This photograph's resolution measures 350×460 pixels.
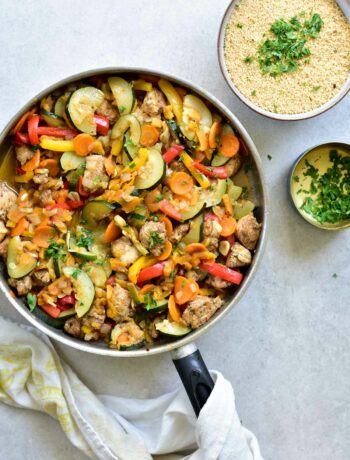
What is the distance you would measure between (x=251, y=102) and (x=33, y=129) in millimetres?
1272

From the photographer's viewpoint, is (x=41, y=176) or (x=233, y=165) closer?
(x=41, y=176)

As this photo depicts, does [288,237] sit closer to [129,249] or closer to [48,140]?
[129,249]

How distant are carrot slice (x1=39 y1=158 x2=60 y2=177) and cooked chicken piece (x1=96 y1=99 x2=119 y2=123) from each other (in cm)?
38

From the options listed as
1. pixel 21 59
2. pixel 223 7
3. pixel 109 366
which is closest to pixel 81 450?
pixel 109 366

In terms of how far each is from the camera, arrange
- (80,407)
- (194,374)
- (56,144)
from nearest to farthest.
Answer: (194,374) → (56,144) → (80,407)

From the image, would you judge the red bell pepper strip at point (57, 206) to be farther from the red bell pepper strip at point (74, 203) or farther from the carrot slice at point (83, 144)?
the carrot slice at point (83, 144)

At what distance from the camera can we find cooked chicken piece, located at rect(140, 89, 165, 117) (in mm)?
3119

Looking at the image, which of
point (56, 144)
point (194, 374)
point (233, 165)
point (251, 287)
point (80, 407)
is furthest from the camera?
point (251, 287)

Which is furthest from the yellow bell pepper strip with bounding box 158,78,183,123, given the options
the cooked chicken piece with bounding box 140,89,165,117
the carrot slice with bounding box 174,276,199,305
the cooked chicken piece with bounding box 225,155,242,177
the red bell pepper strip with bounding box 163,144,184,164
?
the carrot slice with bounding box 174,276,199,305

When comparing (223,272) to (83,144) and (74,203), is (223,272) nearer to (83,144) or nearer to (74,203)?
(74,203)

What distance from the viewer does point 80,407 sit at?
339cm

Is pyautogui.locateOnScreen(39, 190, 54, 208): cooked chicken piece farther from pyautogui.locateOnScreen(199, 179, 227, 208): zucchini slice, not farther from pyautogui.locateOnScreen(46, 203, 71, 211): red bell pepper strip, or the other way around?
pyautogui.locateOnScreen(199, 179, 227, 208): zucchini slice

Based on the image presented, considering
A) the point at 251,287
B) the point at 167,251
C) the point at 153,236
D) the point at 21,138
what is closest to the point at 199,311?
the point at 167,251

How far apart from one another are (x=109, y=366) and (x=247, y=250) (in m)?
1.16
